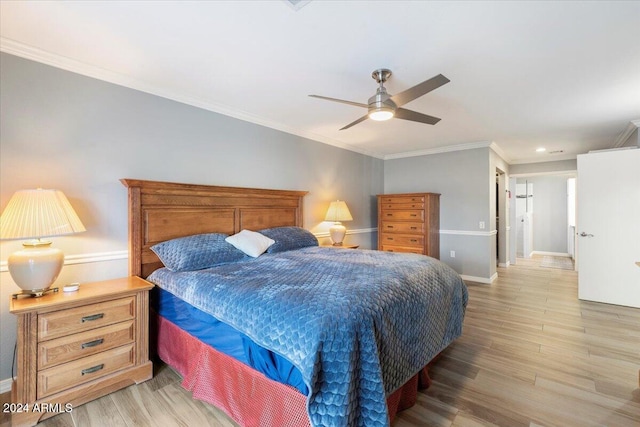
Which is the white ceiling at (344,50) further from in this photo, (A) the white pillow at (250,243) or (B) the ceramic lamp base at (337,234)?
(B) the ceramic lamp base at (337,234)

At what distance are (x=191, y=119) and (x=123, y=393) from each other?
246 cm

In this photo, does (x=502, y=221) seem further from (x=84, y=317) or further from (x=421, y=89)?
(x=84, y=317)

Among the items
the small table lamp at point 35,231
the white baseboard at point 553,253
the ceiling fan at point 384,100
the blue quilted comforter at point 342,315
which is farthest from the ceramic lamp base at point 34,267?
the white baseboard at point 553,253

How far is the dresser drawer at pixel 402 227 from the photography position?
4824 mm

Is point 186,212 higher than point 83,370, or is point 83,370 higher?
point 186,212

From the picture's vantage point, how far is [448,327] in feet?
7.25

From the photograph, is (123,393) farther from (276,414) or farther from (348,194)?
(348,194)

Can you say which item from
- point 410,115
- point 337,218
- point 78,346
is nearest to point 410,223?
point 337,218

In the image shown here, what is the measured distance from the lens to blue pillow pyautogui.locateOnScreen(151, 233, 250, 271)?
7.62 feet

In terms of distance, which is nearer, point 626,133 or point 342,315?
point 342,315

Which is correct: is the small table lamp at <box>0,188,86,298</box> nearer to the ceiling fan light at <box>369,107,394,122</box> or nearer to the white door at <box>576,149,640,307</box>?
the ceiling fan light at <box>369,107,394,122</box>

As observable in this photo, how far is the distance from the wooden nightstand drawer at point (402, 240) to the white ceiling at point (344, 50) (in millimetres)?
2209

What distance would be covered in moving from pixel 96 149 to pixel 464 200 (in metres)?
5.17

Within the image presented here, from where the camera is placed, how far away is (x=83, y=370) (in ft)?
6.06
